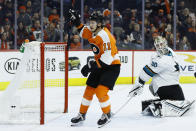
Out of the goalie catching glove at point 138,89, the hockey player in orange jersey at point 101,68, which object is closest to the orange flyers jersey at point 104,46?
the hockey player in orange jersey at point 101,68

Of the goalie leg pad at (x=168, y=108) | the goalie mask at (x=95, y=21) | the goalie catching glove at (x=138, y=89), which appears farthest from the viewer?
the goalie catching glove at (x=138, y=89)

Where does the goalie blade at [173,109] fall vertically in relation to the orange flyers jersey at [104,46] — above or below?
below

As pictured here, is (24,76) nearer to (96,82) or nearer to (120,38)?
(96,82)

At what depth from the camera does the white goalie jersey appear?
14.0 ft

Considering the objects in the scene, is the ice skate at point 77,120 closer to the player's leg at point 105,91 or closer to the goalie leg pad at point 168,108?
the player's leg at point 105,91

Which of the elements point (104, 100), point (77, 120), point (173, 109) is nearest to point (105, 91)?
point (104, 100)

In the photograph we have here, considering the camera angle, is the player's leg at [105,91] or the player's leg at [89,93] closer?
the player's leg at [105,91]

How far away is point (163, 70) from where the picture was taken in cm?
429

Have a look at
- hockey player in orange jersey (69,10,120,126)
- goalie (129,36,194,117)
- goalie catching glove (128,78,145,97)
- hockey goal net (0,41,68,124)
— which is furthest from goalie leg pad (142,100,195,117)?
hockey goal net (0,41,68,124)

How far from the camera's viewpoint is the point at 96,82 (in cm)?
385

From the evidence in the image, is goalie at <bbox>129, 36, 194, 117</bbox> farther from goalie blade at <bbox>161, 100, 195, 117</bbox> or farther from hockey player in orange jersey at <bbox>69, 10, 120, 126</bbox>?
hockey player in orange jersey at <bbox>69, 10, 120, 126</bbox>

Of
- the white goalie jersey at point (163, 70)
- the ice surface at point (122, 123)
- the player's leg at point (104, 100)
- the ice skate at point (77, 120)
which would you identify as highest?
the white goalie jersey at point (163, 70)

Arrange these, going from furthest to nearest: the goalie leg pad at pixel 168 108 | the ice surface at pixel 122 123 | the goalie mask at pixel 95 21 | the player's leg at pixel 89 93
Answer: the goalie leg pad at pixel 168 108 → the player's leg at pixel 89 93 → the goalie mask at pixel 95 21 → the ice surface at pixel 122 123

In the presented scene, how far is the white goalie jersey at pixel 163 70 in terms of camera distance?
4.27 meters
